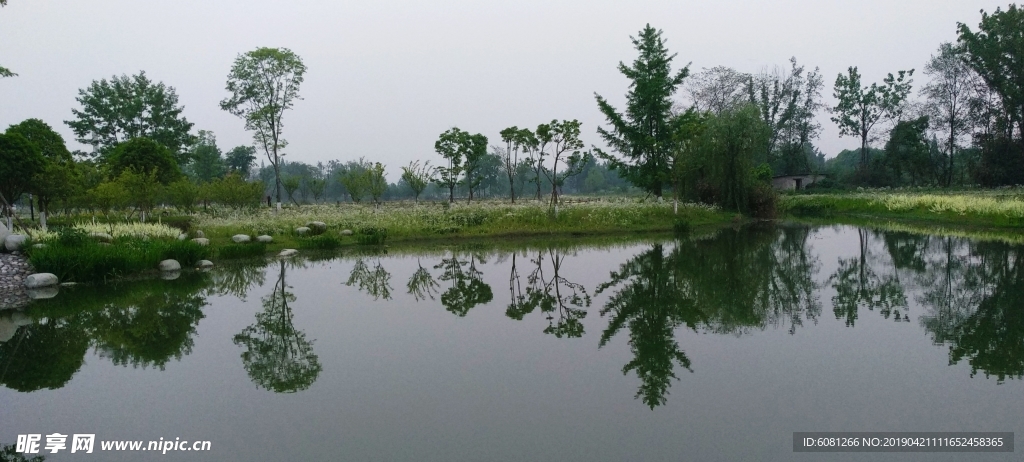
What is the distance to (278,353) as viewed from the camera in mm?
7062

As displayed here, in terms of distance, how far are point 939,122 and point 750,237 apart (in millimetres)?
35114

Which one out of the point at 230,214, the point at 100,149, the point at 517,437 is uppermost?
the point at 100,149

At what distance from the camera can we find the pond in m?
4.57

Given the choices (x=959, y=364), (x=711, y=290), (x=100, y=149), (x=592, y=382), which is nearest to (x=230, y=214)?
(x=100, y=149)

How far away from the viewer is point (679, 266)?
1355 cm

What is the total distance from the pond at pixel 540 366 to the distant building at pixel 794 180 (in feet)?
127

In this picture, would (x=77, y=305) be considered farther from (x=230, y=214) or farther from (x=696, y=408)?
(x=230, y=214)

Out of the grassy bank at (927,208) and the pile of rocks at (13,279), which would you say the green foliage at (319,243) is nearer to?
the pile of rocks at (13,279)

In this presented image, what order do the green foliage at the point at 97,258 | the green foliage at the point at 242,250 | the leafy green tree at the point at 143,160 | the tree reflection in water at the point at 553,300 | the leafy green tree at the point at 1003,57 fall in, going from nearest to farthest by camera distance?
the tree reflection in water at the point at 553,300 < the green foliage at the point at 97,258 < the green foliage at the point at 242,250 < the leafy green tree at the point at 143,160 < the leafy green tree at the point at 1003,57

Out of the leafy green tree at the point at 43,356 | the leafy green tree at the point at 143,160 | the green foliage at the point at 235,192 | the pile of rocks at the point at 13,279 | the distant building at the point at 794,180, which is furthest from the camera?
the distant building at the point at 794,180

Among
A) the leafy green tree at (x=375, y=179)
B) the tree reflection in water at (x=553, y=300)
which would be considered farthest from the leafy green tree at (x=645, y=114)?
the tree reflection in water at (x=553, y=300)

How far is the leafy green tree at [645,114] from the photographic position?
3288 cm

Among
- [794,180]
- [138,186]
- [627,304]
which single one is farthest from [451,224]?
[794,180]

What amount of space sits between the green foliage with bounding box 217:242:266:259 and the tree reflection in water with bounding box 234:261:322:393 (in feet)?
23.0
